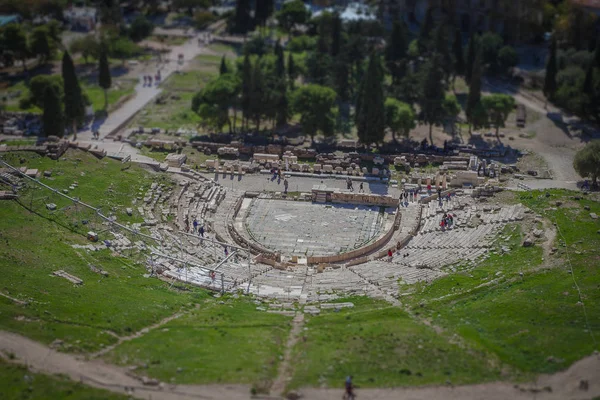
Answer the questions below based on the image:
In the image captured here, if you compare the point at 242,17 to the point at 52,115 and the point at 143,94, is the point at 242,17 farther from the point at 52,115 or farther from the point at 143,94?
the point at 52,115

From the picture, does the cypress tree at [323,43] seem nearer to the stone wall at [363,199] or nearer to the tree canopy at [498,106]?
the tree canopy at [498,106]

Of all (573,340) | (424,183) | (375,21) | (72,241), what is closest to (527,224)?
(424,183)

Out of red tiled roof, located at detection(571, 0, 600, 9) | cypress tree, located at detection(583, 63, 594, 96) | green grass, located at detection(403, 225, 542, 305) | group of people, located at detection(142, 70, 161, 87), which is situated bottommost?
green grass, located at detection(403, 225, 542, 305)

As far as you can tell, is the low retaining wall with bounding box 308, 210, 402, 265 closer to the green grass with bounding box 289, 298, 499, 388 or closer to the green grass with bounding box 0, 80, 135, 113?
the green grass with bounding box 289, 298, 499, 388

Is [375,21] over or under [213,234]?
over

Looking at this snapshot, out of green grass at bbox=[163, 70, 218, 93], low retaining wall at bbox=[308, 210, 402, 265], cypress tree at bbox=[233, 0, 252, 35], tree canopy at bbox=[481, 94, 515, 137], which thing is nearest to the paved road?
green grass at bbox=[163, 70, 218, 93]

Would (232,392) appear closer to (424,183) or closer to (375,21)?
(424,183)
